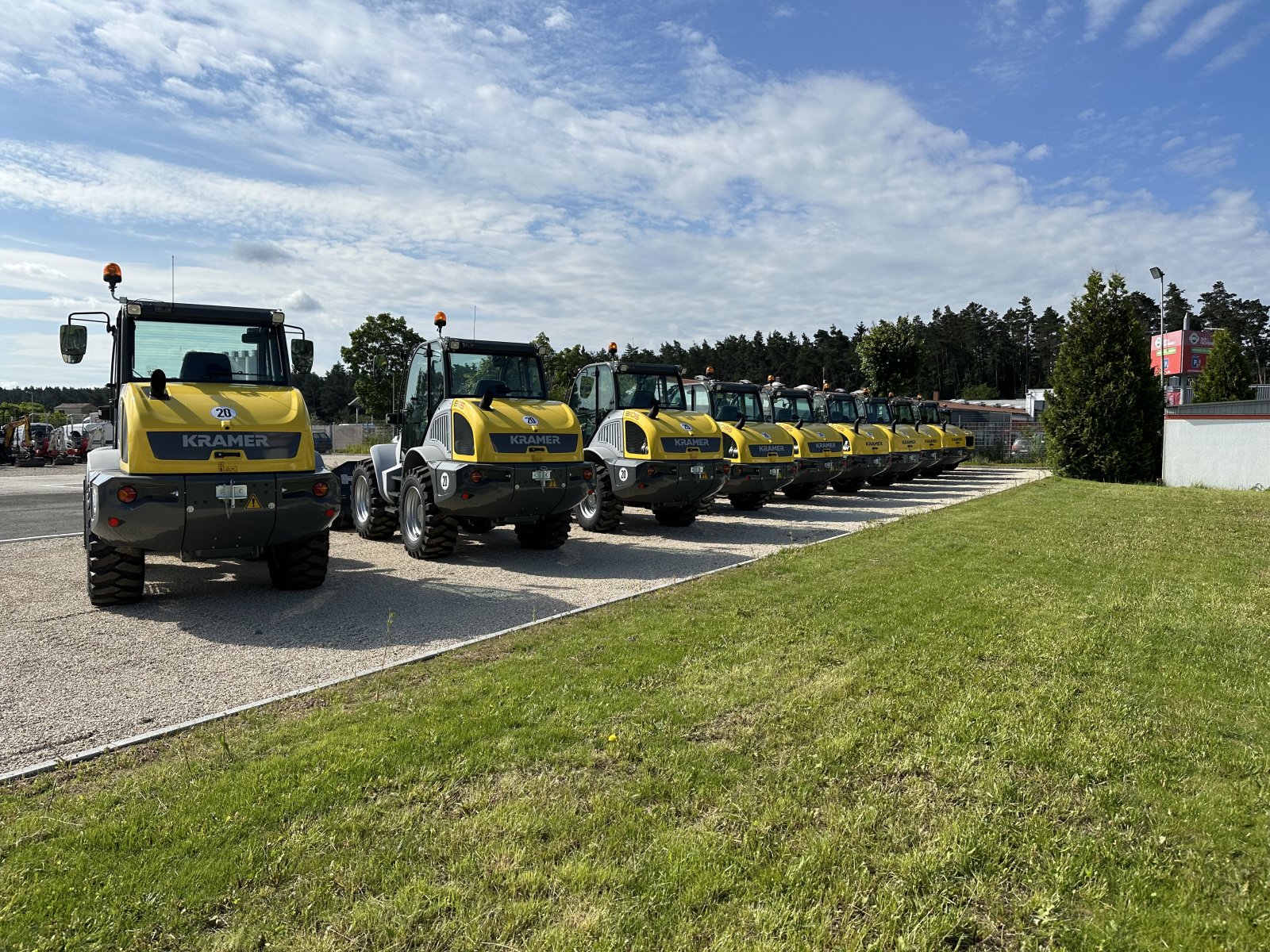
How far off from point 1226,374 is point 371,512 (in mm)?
42889

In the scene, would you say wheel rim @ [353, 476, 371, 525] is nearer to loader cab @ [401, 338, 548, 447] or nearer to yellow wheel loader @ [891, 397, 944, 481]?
loader cab @ [401, 338, 548, 447]

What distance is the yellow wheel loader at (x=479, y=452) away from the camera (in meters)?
8.74

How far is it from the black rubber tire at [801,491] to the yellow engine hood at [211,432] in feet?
38.4

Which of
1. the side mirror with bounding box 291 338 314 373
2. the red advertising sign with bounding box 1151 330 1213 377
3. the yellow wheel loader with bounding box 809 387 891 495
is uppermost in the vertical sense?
the red advertising sign with bounding box 1151 330 1213 377

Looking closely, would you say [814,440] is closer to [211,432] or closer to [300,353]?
[300,353]

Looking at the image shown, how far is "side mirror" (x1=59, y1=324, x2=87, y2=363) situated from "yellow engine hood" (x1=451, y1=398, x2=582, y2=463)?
3.51 metres

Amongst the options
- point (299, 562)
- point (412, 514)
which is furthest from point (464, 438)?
point (299, 562)

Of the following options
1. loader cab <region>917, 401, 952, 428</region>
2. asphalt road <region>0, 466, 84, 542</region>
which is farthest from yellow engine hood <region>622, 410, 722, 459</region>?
loader cab <region>917, 401, 952, 428</region>

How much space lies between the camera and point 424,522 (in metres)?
9.21

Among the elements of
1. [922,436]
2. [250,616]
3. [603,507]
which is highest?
[922,436]

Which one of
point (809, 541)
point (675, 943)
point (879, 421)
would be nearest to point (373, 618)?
point (675, 943)

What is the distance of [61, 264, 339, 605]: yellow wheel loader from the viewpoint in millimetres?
6312

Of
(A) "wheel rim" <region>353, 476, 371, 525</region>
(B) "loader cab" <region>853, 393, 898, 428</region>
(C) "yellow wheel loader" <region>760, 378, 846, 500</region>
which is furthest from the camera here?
(B) "loader cab" <region>853, 393, 898, 428</region>

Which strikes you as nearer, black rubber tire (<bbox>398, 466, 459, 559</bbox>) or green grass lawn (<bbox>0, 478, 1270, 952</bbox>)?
green grass lawn (<bbox>0, 478, 1270, 952</bbox>)
